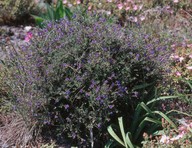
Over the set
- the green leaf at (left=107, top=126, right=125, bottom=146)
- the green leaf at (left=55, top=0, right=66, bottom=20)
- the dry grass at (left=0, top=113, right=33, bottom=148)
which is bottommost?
the dry grass at (left=0, top=113, right=33, bottom=148)

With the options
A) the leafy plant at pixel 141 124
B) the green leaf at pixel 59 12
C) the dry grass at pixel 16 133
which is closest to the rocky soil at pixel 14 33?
the green leaf at pixel 59 12

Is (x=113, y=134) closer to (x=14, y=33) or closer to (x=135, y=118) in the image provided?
(x=135, y=118)

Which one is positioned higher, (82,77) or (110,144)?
(82,77)

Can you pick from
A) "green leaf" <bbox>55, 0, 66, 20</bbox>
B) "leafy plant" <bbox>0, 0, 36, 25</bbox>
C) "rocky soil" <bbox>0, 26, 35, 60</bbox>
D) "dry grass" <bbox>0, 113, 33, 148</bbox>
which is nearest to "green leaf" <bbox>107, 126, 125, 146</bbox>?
"dry grass" <bbox>0, 113, 33, 148</bbox>

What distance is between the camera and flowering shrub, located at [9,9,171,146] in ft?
11.4

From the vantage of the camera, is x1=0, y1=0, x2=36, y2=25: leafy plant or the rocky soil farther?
x1=0, y1=0, x2=36, y2=25: leafy plant

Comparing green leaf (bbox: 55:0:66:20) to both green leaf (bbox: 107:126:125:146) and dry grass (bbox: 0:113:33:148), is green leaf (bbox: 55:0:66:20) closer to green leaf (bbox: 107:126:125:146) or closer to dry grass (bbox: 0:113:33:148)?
dry grass (bbox: 0:113:33:148)

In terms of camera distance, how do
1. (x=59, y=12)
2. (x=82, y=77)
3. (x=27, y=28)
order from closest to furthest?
(x=82, y=77)
(x=59, y=12)
(x=27, y=28)

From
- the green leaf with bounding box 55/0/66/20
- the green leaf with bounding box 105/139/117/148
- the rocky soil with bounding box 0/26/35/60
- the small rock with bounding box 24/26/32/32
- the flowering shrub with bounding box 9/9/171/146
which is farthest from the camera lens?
the small rock with bounding box 24/26/32/32

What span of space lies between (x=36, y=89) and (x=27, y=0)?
3.28 meters

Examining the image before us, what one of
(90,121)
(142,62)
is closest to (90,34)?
(142,62)

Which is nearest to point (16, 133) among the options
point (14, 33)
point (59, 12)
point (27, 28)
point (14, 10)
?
point (59, 12)

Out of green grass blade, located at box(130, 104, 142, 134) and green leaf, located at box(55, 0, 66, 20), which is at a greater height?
green leaf, located at box(55, 0, 66, 20)

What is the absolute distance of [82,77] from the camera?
11.3 feet
